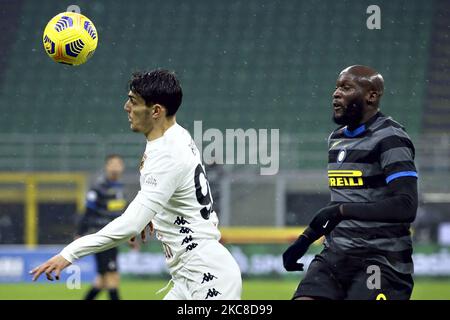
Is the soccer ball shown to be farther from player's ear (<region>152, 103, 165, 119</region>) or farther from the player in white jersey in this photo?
player's ear (<region>152, 103, 165, 119</region>)

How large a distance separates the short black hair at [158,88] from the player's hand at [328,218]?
937 millimetres

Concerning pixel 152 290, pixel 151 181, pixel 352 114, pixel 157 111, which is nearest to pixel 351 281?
pixel 352 114

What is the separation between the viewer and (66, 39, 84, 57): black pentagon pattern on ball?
5406mm

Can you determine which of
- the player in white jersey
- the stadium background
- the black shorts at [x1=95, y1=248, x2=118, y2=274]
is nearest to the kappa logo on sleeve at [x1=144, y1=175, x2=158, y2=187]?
the player in white jersey

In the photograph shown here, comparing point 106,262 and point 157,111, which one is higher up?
point 157,111

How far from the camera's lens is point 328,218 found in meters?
4.36

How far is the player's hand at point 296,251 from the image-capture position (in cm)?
453

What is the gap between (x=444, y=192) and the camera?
45.3ft

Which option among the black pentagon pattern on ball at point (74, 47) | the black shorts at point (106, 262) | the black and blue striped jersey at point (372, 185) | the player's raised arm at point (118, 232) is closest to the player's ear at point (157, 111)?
the player's raised arm at point (118, 232)

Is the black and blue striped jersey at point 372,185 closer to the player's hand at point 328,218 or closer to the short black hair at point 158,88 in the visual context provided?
the player's hand at point 328,218

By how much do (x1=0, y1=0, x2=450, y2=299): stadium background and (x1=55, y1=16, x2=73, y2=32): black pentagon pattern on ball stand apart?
7.69 metres

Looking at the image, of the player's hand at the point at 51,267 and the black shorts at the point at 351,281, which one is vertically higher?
the player's hand at the point at 51,267

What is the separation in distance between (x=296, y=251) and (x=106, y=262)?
535 centimetres

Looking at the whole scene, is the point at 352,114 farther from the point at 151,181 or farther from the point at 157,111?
the point at 151,181
